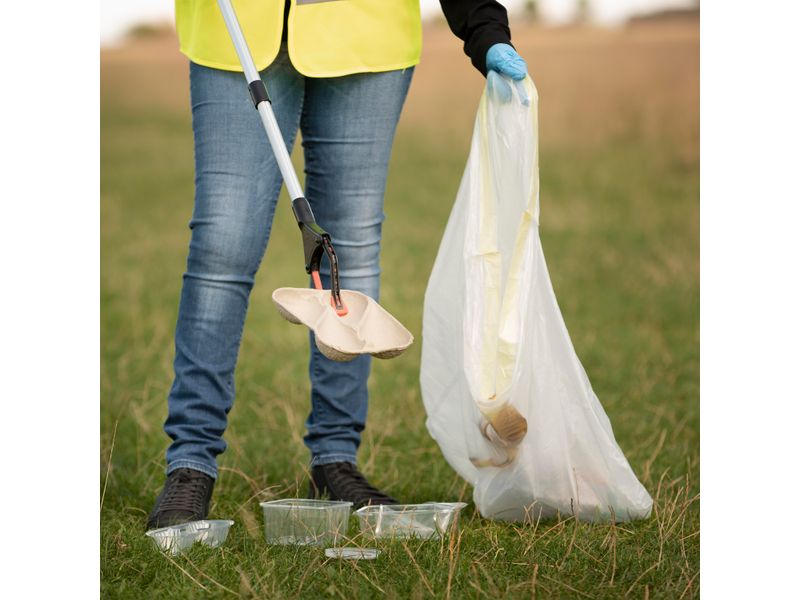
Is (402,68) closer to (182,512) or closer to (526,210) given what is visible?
(526,210)

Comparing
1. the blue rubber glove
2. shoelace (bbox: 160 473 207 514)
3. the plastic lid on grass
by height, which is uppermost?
the blue rubber glove

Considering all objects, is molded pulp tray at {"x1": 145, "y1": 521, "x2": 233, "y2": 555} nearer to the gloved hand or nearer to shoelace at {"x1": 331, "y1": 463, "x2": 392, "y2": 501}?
shoelace at {"x1": 331, "y1": 463, "x2": 392, "y2": 501}

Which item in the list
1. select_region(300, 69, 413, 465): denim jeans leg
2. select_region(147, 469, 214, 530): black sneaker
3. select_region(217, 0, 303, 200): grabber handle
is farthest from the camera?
select_region(300, 69, 413, 465): denim jeans leg

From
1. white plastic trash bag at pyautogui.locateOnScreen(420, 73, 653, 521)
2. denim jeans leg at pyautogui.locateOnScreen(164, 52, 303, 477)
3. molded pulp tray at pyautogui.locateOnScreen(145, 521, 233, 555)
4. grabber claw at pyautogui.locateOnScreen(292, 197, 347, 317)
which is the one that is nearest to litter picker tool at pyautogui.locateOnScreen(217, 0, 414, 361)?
grabber claw at pyautogui.locateOnScreen(292, 197, 347, 317)

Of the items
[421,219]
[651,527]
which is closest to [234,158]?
[651,527]

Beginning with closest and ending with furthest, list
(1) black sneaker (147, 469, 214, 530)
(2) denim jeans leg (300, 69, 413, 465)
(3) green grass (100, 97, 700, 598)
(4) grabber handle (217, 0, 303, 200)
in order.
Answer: (3) green grass (100, 97, 700, 598) < (4) grabber handle (217, 0, 303, 200) < (1) black sneaker (147, 469, 214, 530) < (2) denim jeans leg (300, 69, 413, 465)

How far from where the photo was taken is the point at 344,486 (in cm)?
219

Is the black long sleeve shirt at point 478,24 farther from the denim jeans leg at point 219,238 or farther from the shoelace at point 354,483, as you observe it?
the shoelace at point 354,483

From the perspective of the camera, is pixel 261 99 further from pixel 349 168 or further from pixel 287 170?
pixel 349 168

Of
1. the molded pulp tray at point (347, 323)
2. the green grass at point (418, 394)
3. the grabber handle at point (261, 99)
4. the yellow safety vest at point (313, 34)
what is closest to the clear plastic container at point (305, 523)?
the green grass at point (418, 394)

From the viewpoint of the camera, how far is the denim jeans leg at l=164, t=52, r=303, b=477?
2.02 meters

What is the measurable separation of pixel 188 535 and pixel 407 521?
0.39 m

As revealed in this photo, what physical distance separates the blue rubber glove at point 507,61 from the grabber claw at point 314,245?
48 centimetres

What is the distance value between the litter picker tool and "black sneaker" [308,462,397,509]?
1.50 feet
